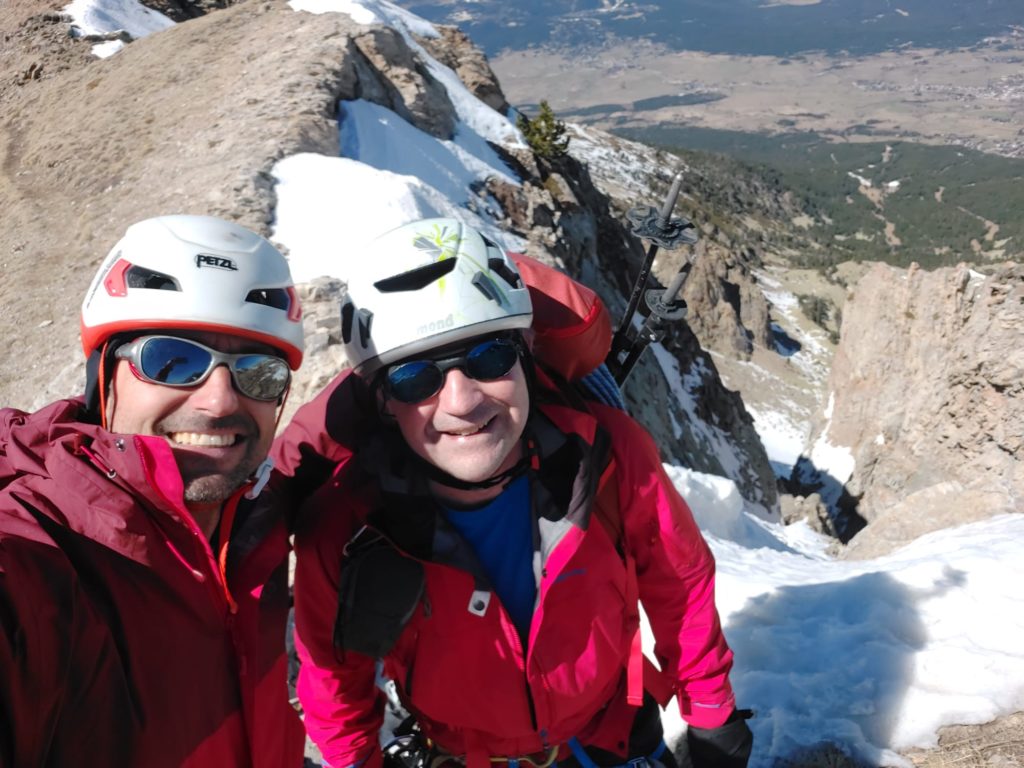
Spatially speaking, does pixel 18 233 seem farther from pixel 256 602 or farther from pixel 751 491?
pixel 751 491

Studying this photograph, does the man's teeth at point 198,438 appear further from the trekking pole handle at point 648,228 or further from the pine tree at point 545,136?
the pine tree at point 545,136

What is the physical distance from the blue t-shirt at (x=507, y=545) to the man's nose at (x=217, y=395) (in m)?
1.05

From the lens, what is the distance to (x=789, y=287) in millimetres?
115625

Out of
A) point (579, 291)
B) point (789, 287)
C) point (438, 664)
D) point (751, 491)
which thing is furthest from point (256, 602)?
point (789, 287)

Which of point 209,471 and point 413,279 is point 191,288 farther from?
point 413,279

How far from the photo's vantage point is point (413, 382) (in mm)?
3039

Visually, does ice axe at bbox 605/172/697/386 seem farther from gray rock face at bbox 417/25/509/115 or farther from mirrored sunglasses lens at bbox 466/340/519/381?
gray rock face at bbox 417/25/509/115

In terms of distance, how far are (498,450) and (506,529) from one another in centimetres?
45

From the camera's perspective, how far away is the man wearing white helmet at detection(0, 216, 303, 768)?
1.97 m

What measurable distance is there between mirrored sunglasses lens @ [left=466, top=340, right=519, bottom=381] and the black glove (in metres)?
2.06

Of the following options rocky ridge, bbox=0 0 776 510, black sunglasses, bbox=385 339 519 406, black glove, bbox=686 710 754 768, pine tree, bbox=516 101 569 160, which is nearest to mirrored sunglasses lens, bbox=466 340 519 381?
black sunglasses, bbox=385 339 519 406

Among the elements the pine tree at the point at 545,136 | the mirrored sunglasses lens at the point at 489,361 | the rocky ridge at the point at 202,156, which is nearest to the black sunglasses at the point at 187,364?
the mirrored sunglasses lens at the point at 489,361

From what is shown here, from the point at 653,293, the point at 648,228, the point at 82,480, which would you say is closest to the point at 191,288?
the point at 82,480

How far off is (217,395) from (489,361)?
115 centimetres
